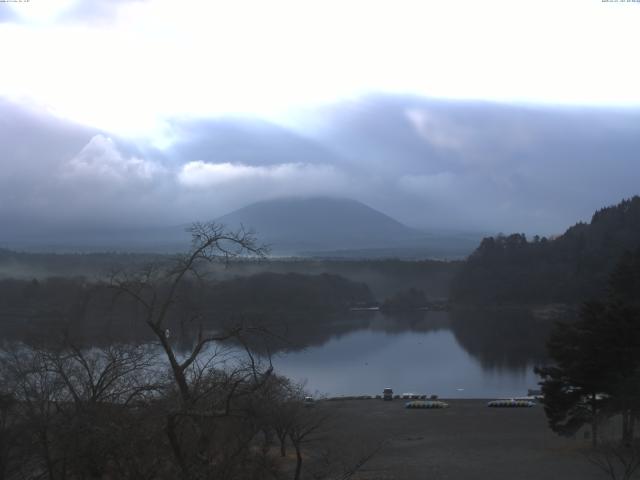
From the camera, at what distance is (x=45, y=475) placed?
5285 millimetres

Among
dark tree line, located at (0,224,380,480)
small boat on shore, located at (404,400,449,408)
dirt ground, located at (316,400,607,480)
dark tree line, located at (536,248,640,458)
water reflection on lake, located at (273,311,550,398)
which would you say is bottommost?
water reflection on lake, located at (273,311,550,398)

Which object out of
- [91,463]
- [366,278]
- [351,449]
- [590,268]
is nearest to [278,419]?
[351,449]

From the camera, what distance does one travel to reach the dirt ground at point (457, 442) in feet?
36.5

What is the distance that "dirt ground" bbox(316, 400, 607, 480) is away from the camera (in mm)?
11125

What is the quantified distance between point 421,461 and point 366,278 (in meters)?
54.4

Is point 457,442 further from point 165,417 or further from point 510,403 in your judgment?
point 165,417

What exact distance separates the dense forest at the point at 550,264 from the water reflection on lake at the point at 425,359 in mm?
10438

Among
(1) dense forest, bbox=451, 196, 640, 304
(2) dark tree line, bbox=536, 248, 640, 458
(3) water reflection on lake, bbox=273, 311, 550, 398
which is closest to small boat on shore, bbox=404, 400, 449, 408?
(3) water reflection on lake, bbox=273, 311, 550, 398

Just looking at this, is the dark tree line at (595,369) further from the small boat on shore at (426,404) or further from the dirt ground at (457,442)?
the small boat on shore at (426,404)

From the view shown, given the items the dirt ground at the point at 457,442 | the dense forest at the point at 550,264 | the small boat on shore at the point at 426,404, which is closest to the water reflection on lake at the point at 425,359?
the dirt ground at the point at 457,442

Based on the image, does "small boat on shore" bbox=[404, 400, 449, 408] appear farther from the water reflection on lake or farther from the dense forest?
the dense forest

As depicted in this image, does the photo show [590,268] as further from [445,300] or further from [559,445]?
[559,445]

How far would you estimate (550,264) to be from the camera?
61.3 meters

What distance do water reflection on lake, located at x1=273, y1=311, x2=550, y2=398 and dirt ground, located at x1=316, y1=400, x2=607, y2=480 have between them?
224cm
